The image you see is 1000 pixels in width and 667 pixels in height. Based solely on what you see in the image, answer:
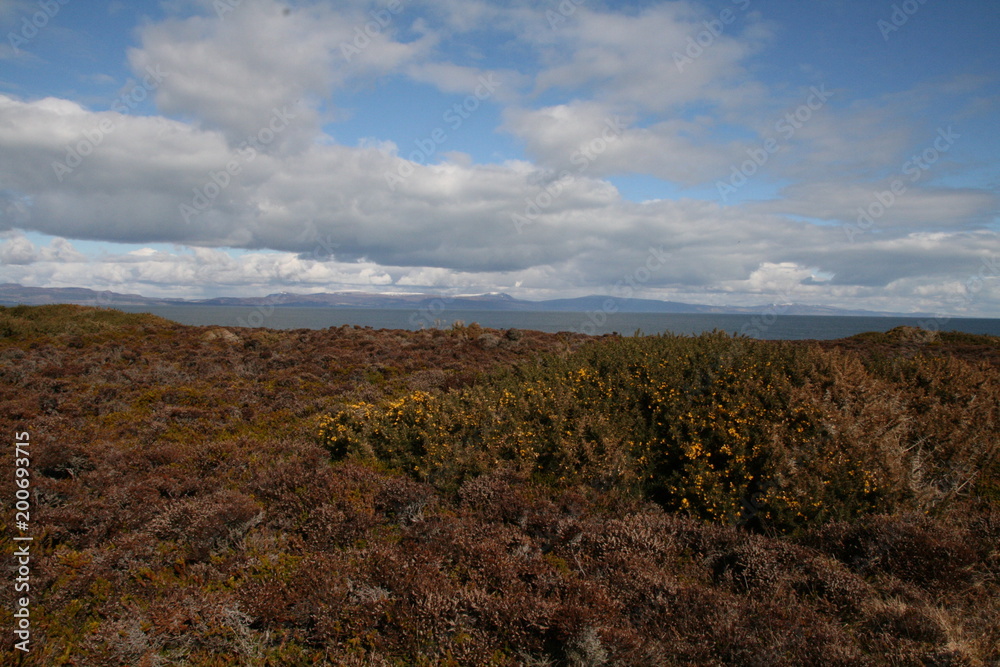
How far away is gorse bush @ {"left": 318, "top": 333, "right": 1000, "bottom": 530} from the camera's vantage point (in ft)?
21.5

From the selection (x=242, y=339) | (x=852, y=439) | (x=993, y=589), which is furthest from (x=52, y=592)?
(x=242, y=339)

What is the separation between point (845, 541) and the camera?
561 centimetres

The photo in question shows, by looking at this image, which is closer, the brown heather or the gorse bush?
the brown heather

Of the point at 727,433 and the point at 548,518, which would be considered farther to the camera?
the point at 727,433

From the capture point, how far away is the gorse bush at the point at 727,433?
6.55 m

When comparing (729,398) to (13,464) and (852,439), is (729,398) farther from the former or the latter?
(13,464)

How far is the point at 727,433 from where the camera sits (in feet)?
23.7

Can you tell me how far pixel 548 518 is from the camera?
6.00 meters

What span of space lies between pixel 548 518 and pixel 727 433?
124 inches

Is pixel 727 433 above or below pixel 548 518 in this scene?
above

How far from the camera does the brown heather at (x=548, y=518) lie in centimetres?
394

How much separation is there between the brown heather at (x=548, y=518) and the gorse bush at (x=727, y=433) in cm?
4

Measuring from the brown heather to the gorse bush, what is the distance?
0.04 meters

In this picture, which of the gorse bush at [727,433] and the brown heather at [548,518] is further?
the gorse bush at [727,433]
